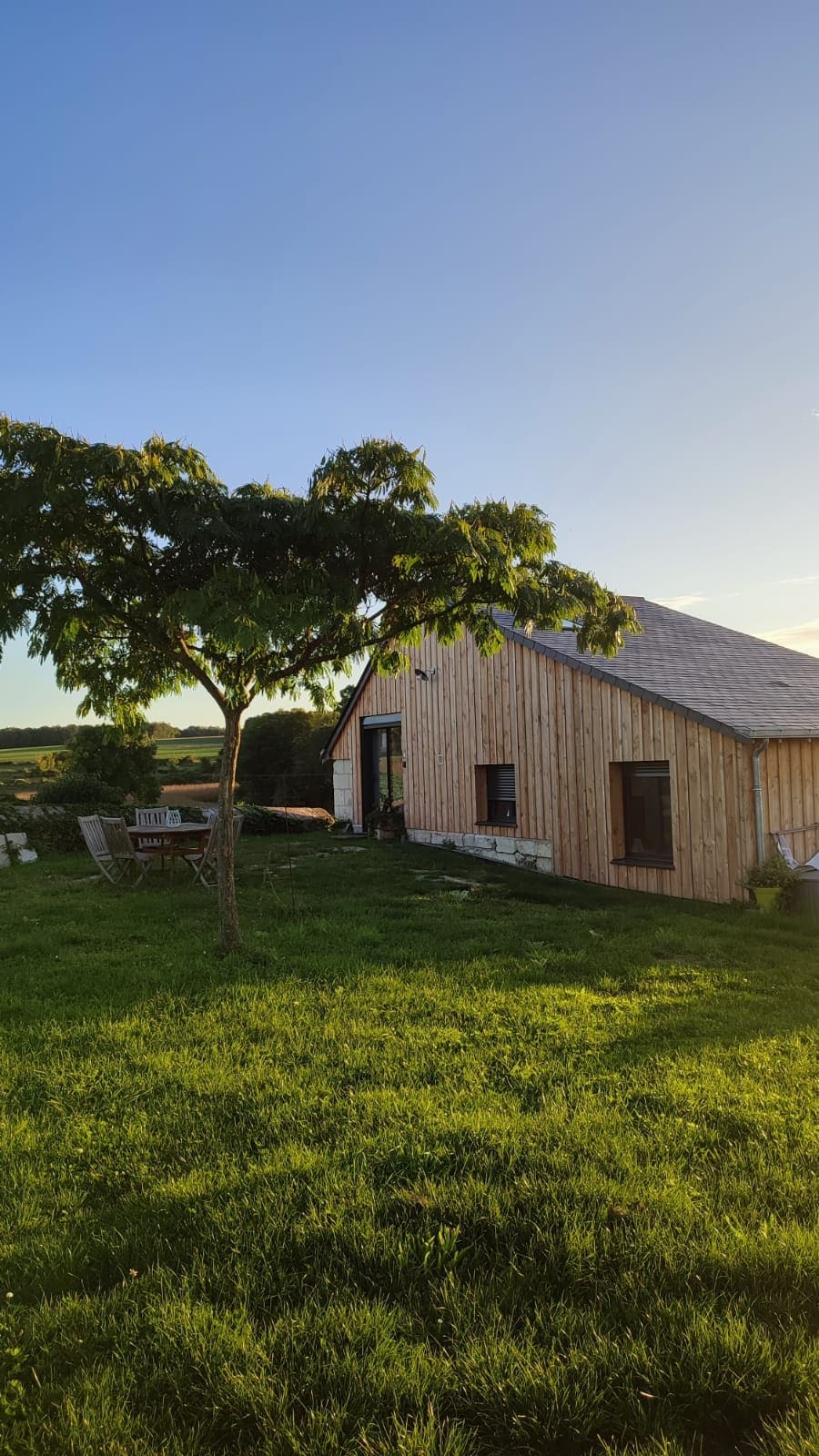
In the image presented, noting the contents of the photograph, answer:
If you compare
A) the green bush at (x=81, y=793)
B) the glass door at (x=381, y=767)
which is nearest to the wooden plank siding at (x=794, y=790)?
the glass door at (x=381, y=767)

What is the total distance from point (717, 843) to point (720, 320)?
6615 mm

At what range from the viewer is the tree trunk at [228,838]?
7.43 metres

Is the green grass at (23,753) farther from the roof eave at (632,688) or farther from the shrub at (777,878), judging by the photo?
the shrub at (777,878)

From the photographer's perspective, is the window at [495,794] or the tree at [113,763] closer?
the window at [495,794]

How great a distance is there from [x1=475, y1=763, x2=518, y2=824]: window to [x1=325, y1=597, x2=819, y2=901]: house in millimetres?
34

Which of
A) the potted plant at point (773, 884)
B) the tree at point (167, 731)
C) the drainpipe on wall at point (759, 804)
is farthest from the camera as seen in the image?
the tree at point (167, 731)

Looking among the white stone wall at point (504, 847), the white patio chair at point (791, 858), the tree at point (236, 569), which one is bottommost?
the white stone wall at point (504, 847)

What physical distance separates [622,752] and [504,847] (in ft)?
12.0

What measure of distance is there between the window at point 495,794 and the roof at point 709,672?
2684mm

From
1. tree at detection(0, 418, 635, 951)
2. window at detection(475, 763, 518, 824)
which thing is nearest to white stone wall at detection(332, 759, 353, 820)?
window at detection(475, 763, 518, 824)

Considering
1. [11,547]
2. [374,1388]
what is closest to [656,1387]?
[374,1388]

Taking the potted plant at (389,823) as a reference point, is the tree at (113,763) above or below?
above

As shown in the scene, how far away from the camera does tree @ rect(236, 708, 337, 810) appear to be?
28281 millimetres

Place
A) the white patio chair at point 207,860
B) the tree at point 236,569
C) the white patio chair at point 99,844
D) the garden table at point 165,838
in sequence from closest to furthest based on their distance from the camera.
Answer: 1. the tree at point 236,569
2. the white patio chair at point 207,860
3. the garden table at point 165,838
4. the white patio chair at point 99,844
